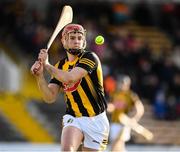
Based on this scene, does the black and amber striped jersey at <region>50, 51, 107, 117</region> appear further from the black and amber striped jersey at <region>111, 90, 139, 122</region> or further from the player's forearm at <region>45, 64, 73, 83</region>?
the black and amber striped jersey at <region>111, 90, 139, 122</region>

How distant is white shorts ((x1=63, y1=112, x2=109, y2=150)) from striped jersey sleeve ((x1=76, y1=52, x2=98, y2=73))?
1.71ft

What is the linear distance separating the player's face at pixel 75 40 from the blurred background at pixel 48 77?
8532 millimetres

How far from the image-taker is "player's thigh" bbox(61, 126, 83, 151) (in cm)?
788

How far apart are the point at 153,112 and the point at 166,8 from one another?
179 inches

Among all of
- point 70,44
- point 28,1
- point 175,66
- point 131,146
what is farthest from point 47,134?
point 70,44

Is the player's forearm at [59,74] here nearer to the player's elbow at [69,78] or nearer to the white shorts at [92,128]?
the player's elbow at [69,78]

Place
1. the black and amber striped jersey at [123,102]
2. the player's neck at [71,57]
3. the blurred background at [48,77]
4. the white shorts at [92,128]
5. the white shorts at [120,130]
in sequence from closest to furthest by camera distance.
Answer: the white shorts at [92,128], the player's neck at [71,57], the white shorts at [120,130], the black and amber striped jersey at [123,102], the blurred background at [48,77]

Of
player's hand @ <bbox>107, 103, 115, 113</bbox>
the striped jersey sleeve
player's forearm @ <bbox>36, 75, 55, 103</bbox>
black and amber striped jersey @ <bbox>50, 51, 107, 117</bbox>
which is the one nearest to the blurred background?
player's hand @ <bbox>107, 103, 115, 113</bbox>

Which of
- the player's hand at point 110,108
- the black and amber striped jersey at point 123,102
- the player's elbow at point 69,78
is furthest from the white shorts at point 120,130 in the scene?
the player's elbow at point 69,78

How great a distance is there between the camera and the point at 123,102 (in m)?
13.0

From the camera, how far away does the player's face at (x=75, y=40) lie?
26.8 ft

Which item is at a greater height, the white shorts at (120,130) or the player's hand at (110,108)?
the player's hand at (110,108)

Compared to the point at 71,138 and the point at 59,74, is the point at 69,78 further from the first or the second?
the point at 71,138

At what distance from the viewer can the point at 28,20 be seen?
19.2 meters
